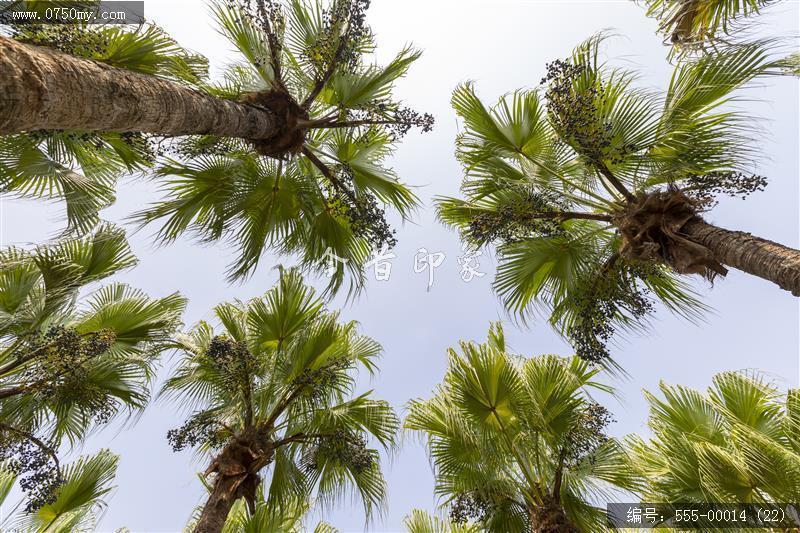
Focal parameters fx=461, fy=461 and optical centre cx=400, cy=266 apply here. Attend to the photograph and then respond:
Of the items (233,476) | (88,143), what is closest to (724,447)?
(233,476)

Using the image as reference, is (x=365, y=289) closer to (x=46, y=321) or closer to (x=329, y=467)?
(x=329, y=467)

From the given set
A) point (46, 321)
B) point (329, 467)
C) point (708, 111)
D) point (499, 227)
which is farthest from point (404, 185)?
point (46, 321)

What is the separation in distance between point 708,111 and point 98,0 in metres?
5.99

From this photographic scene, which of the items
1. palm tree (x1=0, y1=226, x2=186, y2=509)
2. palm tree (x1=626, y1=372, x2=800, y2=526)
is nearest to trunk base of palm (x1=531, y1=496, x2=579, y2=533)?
palm tree (x1=626, y1=372, x2=800, y2=526)

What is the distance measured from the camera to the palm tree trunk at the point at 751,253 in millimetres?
3787

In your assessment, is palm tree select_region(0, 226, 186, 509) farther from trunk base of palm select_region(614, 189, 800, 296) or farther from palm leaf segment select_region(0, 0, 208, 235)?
trunk base of palm select_region(614, 189, 800, 296)

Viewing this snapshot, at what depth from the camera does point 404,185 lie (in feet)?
20.2

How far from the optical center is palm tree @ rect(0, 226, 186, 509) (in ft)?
15.8

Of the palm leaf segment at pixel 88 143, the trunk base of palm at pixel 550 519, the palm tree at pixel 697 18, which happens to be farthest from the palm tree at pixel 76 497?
the palm tree at pixel 697 18

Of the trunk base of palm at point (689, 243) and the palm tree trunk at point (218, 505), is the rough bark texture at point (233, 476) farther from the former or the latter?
the trunk base of palm at point (689, 243)

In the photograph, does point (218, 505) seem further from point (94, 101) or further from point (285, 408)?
point (94, 101)

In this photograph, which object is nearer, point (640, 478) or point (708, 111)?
point (708, 111)

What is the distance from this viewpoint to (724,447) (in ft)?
18.5

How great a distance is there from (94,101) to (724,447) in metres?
7.37
